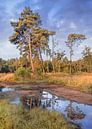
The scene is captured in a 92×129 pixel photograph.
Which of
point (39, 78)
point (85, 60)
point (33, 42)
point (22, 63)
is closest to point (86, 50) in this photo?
point (85, 60)

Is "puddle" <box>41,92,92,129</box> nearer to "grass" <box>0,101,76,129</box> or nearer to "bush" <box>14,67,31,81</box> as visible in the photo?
"grass" <box>0,101,76,129</box>

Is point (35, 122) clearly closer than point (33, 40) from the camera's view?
Yes

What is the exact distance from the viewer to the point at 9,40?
65812 mm

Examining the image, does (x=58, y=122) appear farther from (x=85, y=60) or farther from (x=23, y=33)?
(x=85, y=60)

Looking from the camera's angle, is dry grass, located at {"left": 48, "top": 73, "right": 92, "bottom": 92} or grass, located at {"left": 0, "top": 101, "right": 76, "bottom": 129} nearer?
grass, located at {"left": 0, "top": 101, "right": 76, "bottom": 129}

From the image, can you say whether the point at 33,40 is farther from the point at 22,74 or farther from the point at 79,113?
the point at 79,113

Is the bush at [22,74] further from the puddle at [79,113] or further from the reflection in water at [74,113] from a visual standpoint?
the reflection in water at [74,113]

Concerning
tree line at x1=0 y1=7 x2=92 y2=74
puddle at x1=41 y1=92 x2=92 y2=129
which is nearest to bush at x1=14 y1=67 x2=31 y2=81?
tree line at x1=0 y1=7 x2=92 y2=74

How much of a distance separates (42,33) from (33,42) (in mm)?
2835

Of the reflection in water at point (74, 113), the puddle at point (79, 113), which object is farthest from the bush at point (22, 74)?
the reflection in water at point (74, 113)

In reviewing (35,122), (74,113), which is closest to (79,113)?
(74,113)

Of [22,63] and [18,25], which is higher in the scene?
[18,25]

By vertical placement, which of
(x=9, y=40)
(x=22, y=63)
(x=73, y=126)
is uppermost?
(x=9, y=40)

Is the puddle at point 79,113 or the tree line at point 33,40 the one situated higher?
the tree line at point 33,40
